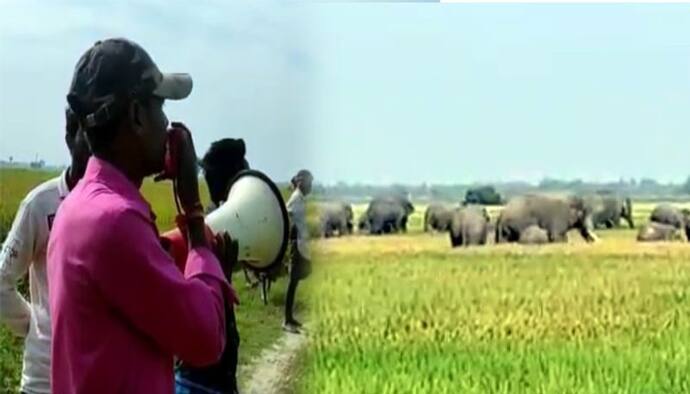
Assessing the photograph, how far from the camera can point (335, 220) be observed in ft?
9.20

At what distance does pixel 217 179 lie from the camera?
8.04 feet

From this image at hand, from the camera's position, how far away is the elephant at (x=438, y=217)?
2785mm

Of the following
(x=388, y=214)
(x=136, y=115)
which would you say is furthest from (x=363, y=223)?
(x=136, y=115)

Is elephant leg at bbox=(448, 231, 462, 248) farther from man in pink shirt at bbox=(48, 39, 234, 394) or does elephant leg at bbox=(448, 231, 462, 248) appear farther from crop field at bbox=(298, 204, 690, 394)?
man in pink shirt at bbox=(48, 39, 234, 394)

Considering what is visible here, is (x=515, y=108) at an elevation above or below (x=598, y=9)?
below

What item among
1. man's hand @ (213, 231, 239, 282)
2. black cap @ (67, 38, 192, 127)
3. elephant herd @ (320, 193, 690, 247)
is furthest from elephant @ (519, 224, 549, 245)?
black cap @ (67, 38, 192, 127)

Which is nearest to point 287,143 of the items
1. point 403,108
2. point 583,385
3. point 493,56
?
point 403,108

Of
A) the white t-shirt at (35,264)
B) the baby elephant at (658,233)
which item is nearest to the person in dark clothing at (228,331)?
the white t-shirt at (35,264)

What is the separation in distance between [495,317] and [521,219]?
24cm

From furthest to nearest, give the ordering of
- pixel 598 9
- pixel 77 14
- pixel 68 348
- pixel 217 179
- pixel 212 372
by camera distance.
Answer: pixel 77 14 → pixel 598 9 → pixel 217 179 → pixel 212 372 → pixel 68 348

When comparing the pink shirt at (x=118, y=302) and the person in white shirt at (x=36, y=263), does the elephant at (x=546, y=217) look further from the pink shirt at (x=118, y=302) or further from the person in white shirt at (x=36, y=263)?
the pink shirt at (x=118, y=302)

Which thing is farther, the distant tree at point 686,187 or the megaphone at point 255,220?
the distant tree at point 686,187

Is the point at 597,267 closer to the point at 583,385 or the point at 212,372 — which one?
the point at 583,385

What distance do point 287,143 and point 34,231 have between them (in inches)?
27.1
